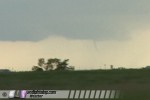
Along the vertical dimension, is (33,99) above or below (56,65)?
below

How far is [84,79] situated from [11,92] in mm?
11413

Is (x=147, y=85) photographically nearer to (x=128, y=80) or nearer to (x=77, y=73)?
(x=128, y=80)

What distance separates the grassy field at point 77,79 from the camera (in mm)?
34850

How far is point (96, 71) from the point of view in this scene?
40.8m

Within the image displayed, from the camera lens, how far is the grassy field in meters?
34.8

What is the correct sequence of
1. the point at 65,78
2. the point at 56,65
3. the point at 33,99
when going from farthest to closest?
1. the point at 56,65
2. the point at 65,78
3. the point at 33,99

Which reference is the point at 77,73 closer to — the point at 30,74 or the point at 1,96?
the point at 30,74

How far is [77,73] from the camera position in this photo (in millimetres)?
41000

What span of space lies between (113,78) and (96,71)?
3.82m

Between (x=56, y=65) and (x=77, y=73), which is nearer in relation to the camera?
(x=77, y=73)

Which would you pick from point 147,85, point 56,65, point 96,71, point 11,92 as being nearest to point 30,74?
point 96,71

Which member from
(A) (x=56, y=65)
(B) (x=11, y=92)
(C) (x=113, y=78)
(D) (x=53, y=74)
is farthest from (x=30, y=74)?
(A) (x=56, y=65)

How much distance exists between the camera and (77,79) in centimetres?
3828

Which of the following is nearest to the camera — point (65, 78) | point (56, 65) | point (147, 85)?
point (147, 85)
